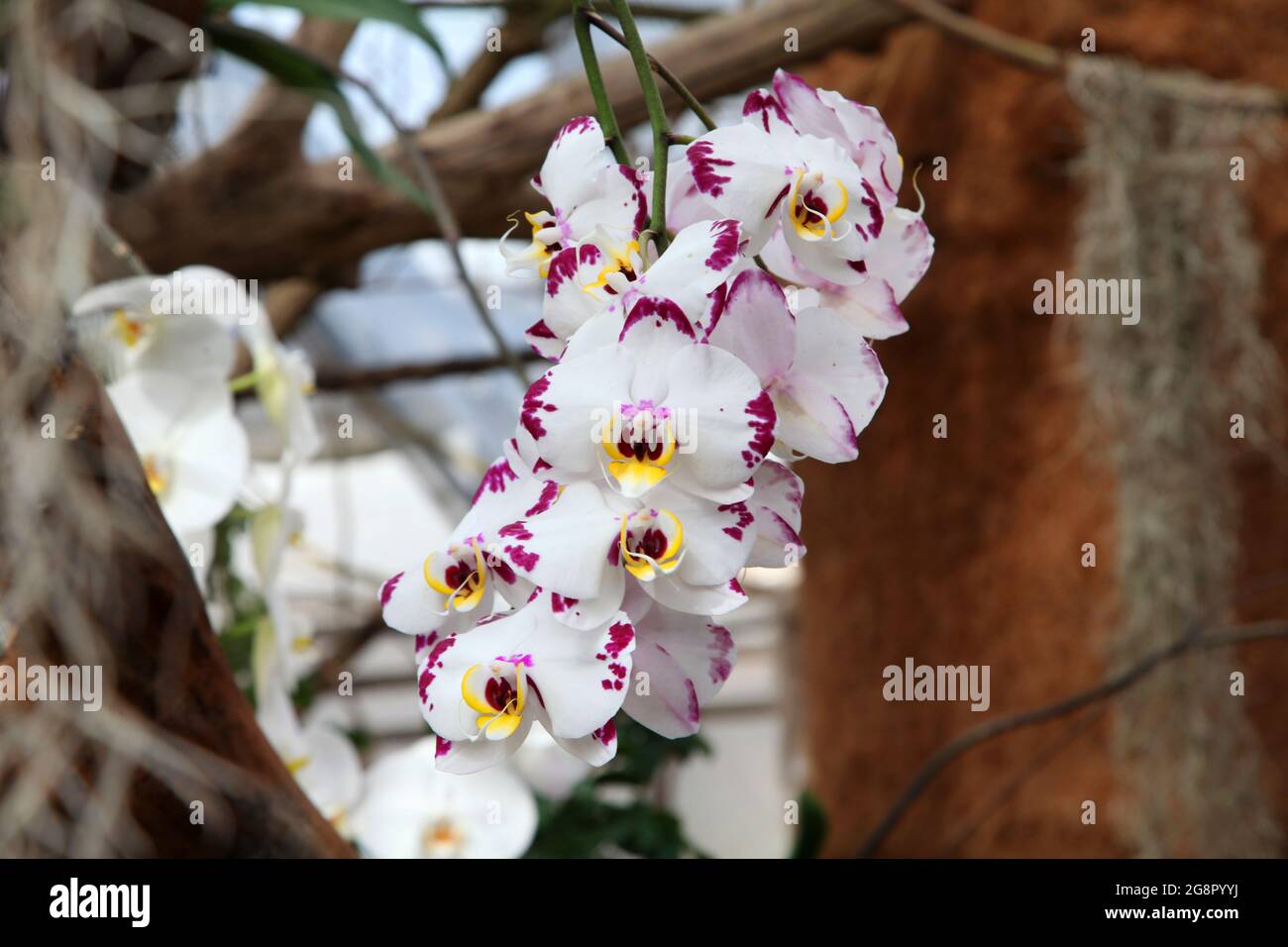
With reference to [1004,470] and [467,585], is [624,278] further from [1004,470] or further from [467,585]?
[1004,470]

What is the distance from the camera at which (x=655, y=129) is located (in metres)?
0.28

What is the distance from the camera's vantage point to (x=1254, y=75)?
1.88m

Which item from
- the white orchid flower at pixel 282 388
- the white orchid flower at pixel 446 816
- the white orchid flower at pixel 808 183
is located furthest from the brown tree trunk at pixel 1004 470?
the white orchid flower at pixel 808 183

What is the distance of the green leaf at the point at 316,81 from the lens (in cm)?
82

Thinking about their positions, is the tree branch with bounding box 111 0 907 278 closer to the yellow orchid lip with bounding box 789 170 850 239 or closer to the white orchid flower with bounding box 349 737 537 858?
Answer: the white orchid flower with bounding box 349 737 537 858

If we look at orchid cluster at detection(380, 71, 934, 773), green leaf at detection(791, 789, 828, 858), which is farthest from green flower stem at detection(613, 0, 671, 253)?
green leaf at detection(791, 789, 828, 858)

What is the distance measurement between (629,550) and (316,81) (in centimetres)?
68

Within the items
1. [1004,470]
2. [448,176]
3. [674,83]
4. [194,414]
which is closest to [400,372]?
[448,176]

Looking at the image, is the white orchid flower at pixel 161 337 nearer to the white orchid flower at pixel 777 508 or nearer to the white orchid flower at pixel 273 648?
the white orchid flower at pixel 273 648

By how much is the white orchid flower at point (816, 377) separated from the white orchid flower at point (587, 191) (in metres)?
0.04

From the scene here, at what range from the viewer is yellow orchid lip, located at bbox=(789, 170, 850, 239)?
0.29m

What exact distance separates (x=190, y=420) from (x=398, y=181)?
0.29 metres
